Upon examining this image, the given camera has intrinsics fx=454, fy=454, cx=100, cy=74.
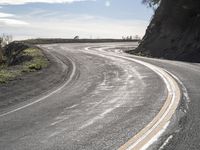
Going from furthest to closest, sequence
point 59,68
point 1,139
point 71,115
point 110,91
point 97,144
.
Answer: point 59,68 < point 110,91 < point 71,115 < point 1,139 < point 97,144

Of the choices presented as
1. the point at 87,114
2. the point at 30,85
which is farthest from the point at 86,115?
the point at 30,85

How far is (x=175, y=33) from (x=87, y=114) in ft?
93.3

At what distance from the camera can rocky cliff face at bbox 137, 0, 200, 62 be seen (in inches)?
1307

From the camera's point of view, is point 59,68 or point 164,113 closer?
point 164,113

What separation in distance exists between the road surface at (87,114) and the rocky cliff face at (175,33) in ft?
47.4

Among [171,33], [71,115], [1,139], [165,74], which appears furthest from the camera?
[171,33]

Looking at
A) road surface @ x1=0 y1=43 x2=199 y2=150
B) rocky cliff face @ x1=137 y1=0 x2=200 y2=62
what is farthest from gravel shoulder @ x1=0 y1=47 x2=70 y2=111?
rocky cliff face @ x1=137 y1=0 x2=200 y2=62

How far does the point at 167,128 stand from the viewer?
28.7ft

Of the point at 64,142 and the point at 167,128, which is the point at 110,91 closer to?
the point at 167,128

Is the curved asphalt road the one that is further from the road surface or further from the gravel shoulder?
the gravel shoulder

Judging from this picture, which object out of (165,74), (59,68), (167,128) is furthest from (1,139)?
(59,68)

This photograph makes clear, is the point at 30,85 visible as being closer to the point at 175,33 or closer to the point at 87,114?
the point at 87,114

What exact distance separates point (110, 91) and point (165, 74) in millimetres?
4954

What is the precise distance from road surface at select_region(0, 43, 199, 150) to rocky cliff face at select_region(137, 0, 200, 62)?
14441mm
